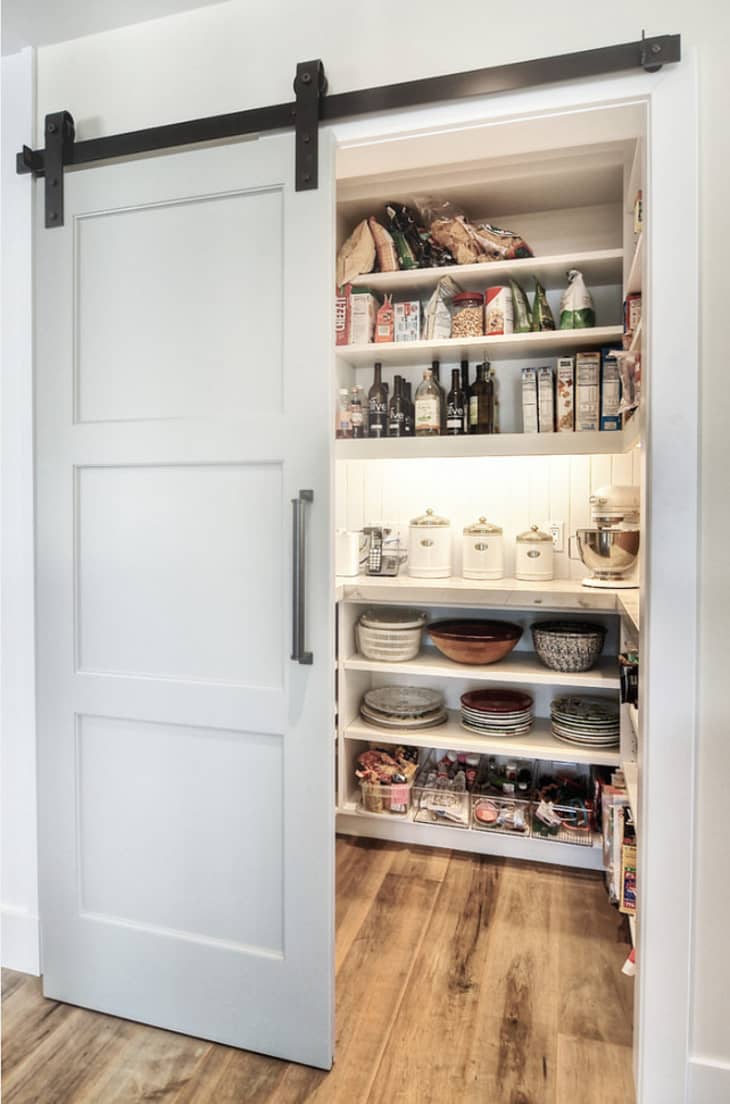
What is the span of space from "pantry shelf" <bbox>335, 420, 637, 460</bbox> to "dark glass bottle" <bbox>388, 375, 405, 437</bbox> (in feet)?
0.31

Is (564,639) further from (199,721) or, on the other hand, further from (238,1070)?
(238,1070)

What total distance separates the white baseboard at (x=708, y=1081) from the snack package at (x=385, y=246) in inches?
96.9

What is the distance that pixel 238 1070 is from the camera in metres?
1.56

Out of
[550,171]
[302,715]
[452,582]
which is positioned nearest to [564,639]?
[452,582]

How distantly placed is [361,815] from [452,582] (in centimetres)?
97

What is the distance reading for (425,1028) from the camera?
1.70m

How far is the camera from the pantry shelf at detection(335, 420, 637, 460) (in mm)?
2299

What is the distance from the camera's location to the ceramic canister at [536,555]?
2588 mm

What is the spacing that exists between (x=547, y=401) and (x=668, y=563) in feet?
3.95

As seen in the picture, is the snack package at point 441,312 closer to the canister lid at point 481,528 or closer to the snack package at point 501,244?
the snack package at point 501,244

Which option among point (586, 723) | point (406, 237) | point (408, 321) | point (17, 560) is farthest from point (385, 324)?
point (586, 723)

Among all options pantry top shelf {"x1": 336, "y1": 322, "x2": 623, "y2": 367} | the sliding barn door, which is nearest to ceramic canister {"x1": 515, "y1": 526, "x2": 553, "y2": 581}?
pantry top shelf {"x1": 336, "y1": 322, "x2": 623, "y2": 367}

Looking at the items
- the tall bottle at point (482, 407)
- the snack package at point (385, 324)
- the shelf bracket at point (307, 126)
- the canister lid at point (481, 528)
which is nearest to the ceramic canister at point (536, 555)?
the canister lid at point (481, 528)

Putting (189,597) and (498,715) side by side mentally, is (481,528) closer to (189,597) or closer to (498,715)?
(498,715)
